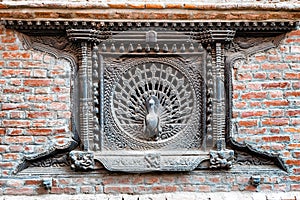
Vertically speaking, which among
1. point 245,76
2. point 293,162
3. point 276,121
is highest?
point 245,76

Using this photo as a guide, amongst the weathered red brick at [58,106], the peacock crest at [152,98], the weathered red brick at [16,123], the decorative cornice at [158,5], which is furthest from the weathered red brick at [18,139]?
the decorative cornice at [158,5]

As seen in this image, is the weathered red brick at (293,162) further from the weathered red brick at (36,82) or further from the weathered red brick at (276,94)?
the weathered red brick at (36,82)

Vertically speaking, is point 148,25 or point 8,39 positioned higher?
point 148,25

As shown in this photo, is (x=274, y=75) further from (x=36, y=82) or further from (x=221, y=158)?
(x=36, y=82)

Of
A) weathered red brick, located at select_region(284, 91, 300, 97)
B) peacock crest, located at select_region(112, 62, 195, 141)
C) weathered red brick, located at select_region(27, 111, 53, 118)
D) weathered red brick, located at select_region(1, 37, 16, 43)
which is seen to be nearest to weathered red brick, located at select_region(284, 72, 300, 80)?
weathered red brick, located at select_region(284, 91, 300, 97)

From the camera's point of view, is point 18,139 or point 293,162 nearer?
point 18,139

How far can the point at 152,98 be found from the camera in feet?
10.4

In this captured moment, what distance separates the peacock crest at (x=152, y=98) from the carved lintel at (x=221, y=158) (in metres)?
0.37

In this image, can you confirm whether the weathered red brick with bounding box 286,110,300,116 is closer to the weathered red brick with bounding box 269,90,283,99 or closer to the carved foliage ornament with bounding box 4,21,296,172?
the weathered red brick with bounding box 269,90,283,99

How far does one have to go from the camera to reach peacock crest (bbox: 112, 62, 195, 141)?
125 inches

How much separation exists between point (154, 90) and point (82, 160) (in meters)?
0.86

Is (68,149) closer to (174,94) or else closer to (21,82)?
(21,82)

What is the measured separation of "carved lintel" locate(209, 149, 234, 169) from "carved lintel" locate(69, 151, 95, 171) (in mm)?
1037

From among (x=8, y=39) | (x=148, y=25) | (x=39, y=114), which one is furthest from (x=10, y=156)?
(x=148, y=25)
